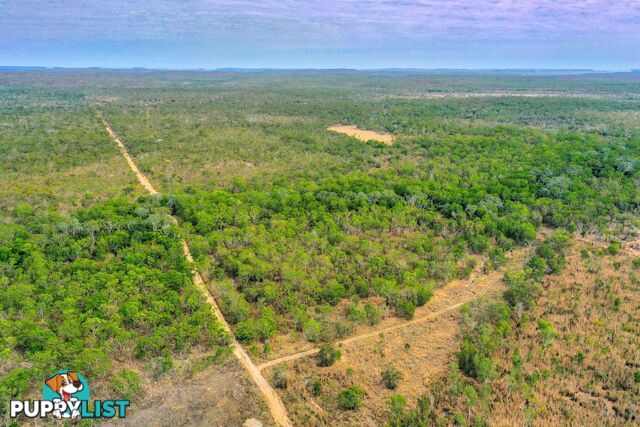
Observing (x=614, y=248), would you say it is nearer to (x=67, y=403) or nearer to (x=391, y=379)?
(x=391, y=379)

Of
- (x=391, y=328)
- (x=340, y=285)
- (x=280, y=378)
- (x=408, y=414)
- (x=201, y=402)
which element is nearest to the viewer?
(x=408, y=414)

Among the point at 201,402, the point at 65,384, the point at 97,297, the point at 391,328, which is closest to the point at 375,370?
the point at 391,328

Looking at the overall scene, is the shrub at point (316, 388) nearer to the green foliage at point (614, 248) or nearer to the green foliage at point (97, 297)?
the green foliage at point (97, 297)

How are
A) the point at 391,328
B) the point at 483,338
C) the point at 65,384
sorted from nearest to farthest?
the point at 65,384
the point at 483,338
the point at 391,328

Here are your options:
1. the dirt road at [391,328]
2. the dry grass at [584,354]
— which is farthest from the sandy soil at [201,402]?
the dry grass at [584,354]

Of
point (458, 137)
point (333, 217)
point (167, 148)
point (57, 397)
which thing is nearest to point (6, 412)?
point (57, 397)

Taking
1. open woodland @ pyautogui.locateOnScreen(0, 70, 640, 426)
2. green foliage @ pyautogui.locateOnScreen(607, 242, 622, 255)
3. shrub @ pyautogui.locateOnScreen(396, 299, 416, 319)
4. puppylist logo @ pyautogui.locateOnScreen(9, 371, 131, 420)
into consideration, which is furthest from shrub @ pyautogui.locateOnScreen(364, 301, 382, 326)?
green foliage @ pyautogui.locateOnScreen(607, 242, 622, 255)

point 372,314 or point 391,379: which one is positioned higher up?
point 372,314
